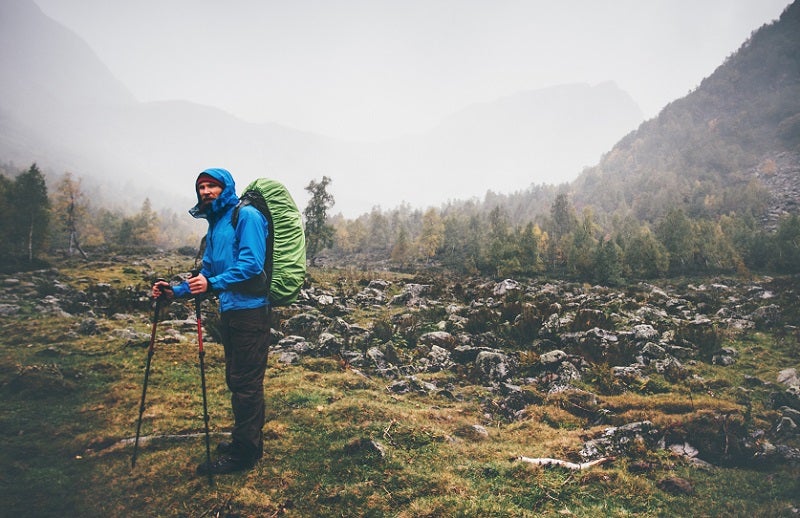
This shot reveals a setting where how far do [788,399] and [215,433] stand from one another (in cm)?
1261

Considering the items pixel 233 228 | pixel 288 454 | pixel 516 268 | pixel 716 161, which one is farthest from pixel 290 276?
pixel 716 161

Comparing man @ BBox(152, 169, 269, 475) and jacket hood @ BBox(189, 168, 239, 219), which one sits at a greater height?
jacket hood @ BBox(189, 168, 239, 219)

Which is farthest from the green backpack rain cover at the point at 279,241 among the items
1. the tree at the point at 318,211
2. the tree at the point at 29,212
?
the tree at the point at 29,212

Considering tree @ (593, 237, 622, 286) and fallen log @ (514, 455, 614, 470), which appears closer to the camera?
fallen log @ (514, 455, 614, 470)

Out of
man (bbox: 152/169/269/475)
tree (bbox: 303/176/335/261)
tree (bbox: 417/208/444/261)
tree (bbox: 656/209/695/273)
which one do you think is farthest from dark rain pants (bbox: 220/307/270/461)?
tree (bbox: 417/208/444/261)

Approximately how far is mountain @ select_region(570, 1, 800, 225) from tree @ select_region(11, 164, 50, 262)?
114030mm

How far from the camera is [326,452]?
203 inches

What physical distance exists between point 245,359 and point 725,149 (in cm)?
16571

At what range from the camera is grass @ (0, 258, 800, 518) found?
3961 millimetres

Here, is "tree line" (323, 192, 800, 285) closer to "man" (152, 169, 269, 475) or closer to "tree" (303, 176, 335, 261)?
"tree" (303, 176, 335, 261)

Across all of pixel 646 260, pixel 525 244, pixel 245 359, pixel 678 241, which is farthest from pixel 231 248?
pixel 678 241

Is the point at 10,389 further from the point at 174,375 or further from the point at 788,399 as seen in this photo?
the point at 788,399

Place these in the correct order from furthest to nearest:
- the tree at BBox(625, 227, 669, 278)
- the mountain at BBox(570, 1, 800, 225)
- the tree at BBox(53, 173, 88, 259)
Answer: the mountain at BBox(570, 1, 800, 225)
the tree at BBox(53, 173, 88, 259)
the tree at BBox(625, 227, 669, 278)

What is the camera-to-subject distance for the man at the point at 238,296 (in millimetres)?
3922
